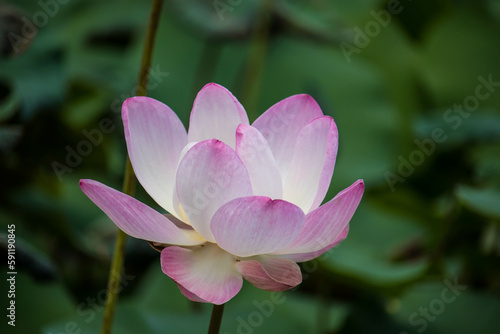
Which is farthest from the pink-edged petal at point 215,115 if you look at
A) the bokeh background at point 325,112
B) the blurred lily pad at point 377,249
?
the blurred lily pad at point 377,249

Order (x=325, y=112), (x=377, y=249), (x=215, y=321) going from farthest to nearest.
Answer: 1. (x=377, y=249)
2. (x=325, y=112)
3. (x=215, y=321)

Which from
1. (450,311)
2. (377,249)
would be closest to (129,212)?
(450,311)

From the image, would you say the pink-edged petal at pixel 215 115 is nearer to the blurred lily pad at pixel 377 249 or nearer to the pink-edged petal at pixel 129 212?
the pink-edged petal at pixel 129 212

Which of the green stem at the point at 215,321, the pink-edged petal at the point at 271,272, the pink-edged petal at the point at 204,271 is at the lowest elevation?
the green stem at the point at 215,321

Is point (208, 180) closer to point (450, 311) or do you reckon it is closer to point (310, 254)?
point (310, 254)

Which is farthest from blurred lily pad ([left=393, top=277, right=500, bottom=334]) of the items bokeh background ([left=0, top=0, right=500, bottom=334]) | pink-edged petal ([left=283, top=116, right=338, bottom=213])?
pink-edged petal ([left=283, top=116, right=338, bottom=213])

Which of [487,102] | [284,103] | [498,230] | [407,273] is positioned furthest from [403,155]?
[284,103]

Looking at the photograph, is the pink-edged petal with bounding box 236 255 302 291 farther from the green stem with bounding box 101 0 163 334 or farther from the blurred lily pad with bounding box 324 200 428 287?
the blurred lily pad with bounding box 324 200 428 287
